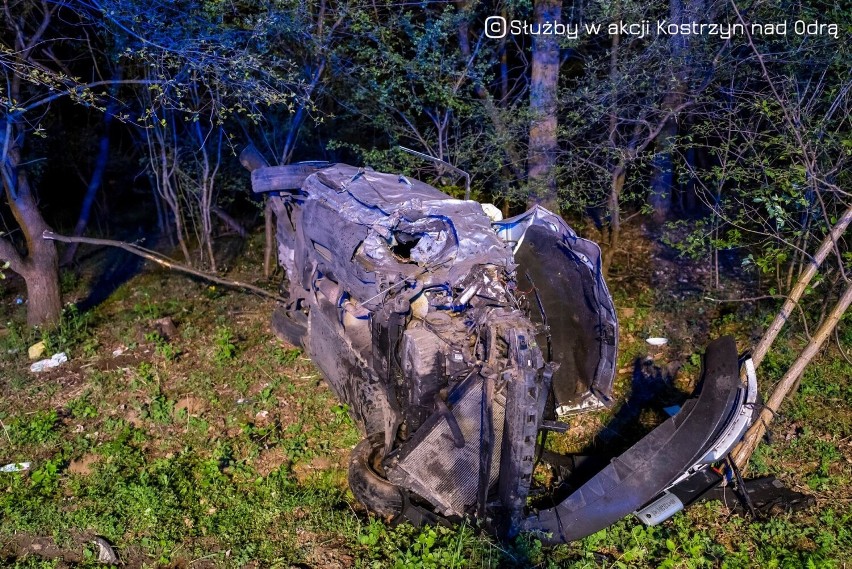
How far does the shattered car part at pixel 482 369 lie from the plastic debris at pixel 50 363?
3.42m

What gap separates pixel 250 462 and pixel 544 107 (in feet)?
16.0

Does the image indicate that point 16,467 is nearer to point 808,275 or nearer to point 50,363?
point 50,363

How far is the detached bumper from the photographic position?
4090 millimetres

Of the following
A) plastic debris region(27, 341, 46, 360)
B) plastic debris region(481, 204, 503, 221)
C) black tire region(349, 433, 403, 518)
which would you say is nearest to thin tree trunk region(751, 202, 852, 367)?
plastic debris region(481, 204, 503, 221)

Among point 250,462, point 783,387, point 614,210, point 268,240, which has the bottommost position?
point 250,462

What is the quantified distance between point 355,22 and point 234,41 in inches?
54.7

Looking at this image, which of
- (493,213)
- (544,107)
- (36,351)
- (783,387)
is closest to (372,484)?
(493,213)

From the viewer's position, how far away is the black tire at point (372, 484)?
14.7 ft

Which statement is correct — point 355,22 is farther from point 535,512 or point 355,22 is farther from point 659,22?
point 535,512

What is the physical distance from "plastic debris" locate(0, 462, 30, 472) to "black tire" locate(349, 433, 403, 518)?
2.73 meters

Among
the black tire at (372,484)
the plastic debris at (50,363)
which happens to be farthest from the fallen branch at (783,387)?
the plastic debris at (50,363)

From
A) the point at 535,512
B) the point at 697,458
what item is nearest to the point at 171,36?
the point at 535,512

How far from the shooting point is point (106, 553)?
431 centimetres

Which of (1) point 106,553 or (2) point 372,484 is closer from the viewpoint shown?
(1) point 106,553
